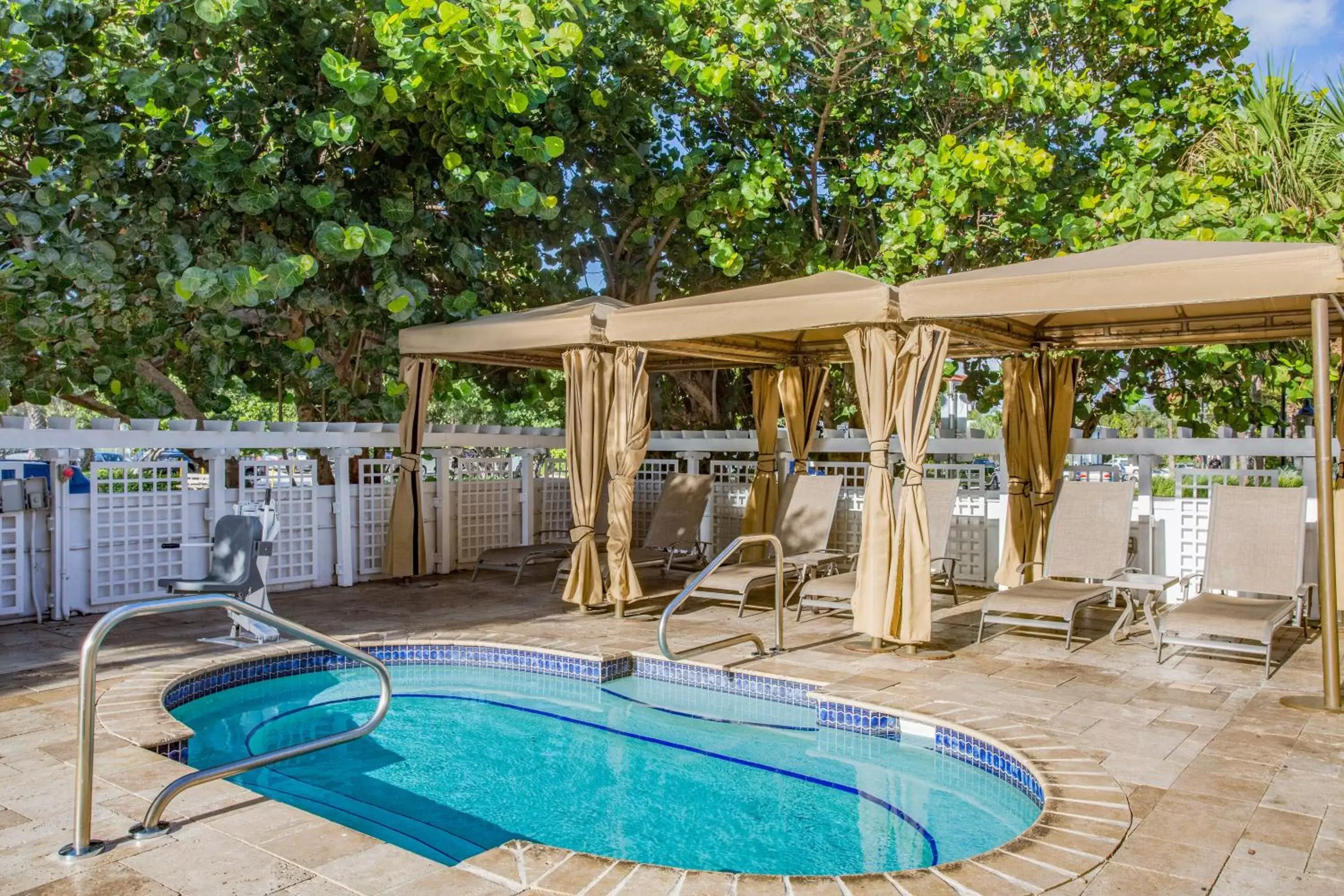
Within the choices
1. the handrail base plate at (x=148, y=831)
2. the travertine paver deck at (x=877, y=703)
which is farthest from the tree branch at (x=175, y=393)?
the handrail base plate at (x=148, y=831)

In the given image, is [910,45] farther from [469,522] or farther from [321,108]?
[469,522]

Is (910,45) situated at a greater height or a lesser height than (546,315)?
greater

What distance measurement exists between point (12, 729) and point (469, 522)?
249 inches

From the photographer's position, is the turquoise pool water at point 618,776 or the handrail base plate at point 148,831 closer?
the handrail base plate at point 148,831

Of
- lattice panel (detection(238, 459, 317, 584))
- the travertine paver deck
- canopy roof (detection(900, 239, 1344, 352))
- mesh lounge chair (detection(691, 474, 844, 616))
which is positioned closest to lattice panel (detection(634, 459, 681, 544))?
mesh lounge chair (detection(691, 474, 844, 616))

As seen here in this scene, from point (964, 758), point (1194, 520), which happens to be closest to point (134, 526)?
point (964, 758)

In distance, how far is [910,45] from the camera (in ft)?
33.8

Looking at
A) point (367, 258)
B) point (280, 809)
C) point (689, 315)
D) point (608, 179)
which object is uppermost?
point (608, 179)

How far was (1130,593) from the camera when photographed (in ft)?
24.4

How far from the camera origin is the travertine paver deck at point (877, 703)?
3158 millimetres

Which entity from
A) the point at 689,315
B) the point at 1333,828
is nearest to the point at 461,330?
the point at 689,315

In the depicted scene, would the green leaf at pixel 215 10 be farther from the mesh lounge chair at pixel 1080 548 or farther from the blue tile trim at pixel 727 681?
the mesh lounge chair at pixel 1080 548

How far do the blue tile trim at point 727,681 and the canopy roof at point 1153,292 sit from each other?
240 centimetres

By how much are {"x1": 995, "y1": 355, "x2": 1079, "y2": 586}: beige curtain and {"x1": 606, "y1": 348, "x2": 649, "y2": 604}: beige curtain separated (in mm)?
3036
